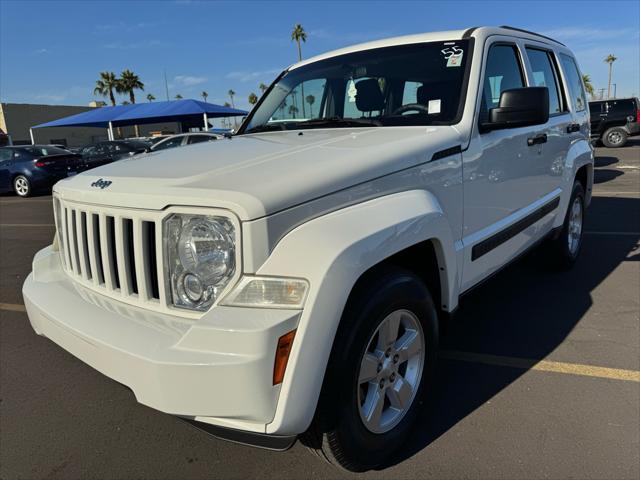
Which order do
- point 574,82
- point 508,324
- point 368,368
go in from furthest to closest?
point 574,82 → point 508,324 → point 368,368

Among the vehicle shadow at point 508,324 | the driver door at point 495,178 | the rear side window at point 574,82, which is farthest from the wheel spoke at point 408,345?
the rear side window at point 574,82

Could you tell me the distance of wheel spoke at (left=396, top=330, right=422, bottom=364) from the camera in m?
2.22

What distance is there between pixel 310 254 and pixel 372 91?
1.91 m

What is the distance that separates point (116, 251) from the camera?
6.63 ft

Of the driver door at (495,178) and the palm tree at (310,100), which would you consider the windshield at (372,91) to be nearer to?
the palm tree at (310,100)

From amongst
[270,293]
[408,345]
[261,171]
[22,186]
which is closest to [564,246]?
[408,345]

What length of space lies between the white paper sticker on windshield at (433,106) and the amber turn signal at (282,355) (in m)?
1.75

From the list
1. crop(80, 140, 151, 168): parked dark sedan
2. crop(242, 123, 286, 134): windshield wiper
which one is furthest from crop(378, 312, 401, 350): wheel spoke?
crop(80, 140, 151, 168): parked dark sedan

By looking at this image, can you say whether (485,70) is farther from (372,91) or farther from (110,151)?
(110,151)

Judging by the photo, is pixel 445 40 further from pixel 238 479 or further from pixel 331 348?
pixel 238 479

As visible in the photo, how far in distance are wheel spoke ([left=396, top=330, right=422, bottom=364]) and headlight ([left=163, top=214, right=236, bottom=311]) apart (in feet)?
3.01

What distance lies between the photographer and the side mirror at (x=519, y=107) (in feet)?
8.73

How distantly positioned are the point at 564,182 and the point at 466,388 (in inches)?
90.3

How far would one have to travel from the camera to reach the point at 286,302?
1.64 meters
